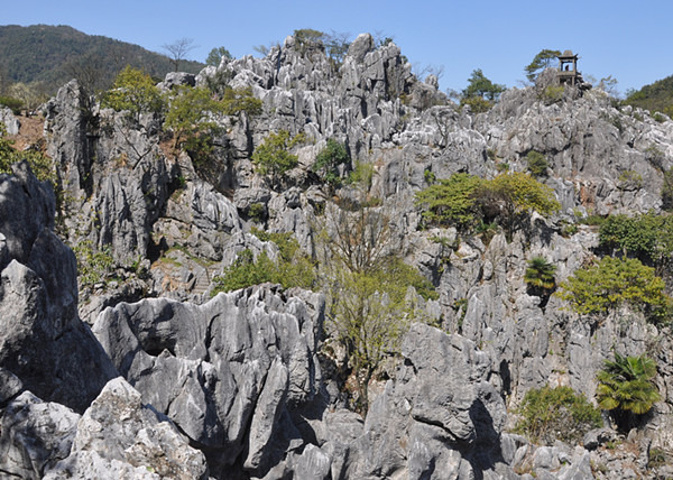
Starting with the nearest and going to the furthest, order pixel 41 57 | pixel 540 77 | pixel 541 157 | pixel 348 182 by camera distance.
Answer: pixel 348 182
pixel 541 157
pixel 540 77
pixel 41 57

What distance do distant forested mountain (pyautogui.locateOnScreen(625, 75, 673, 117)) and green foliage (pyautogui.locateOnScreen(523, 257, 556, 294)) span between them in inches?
1826

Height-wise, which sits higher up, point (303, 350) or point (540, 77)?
point (540, 77)

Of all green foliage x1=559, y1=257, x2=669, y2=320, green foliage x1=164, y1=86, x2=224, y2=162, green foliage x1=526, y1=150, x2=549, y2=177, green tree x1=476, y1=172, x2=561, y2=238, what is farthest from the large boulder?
green foliage x1=526, y1=150, x2=549, y2=177

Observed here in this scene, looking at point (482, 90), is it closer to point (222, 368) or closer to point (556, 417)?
point (556, 417)

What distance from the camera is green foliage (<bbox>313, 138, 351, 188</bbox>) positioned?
38.0 meters

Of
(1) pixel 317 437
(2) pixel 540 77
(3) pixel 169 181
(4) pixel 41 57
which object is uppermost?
(4) pixel 41 57

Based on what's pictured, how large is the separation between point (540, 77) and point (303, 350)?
5037 centimetres

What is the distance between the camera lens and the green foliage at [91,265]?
22.4 meters

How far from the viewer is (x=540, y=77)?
2077 inches

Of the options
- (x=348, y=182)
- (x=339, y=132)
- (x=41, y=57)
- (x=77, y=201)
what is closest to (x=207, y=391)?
(x=77, y=201)

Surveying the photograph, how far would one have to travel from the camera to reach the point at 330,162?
3825cm

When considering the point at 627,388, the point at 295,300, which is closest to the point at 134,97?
the point at 295,300

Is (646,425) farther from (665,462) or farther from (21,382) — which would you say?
(21,382)

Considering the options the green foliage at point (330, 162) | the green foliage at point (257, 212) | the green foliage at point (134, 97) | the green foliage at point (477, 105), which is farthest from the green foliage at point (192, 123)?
the green foliage at point (477, 105)
